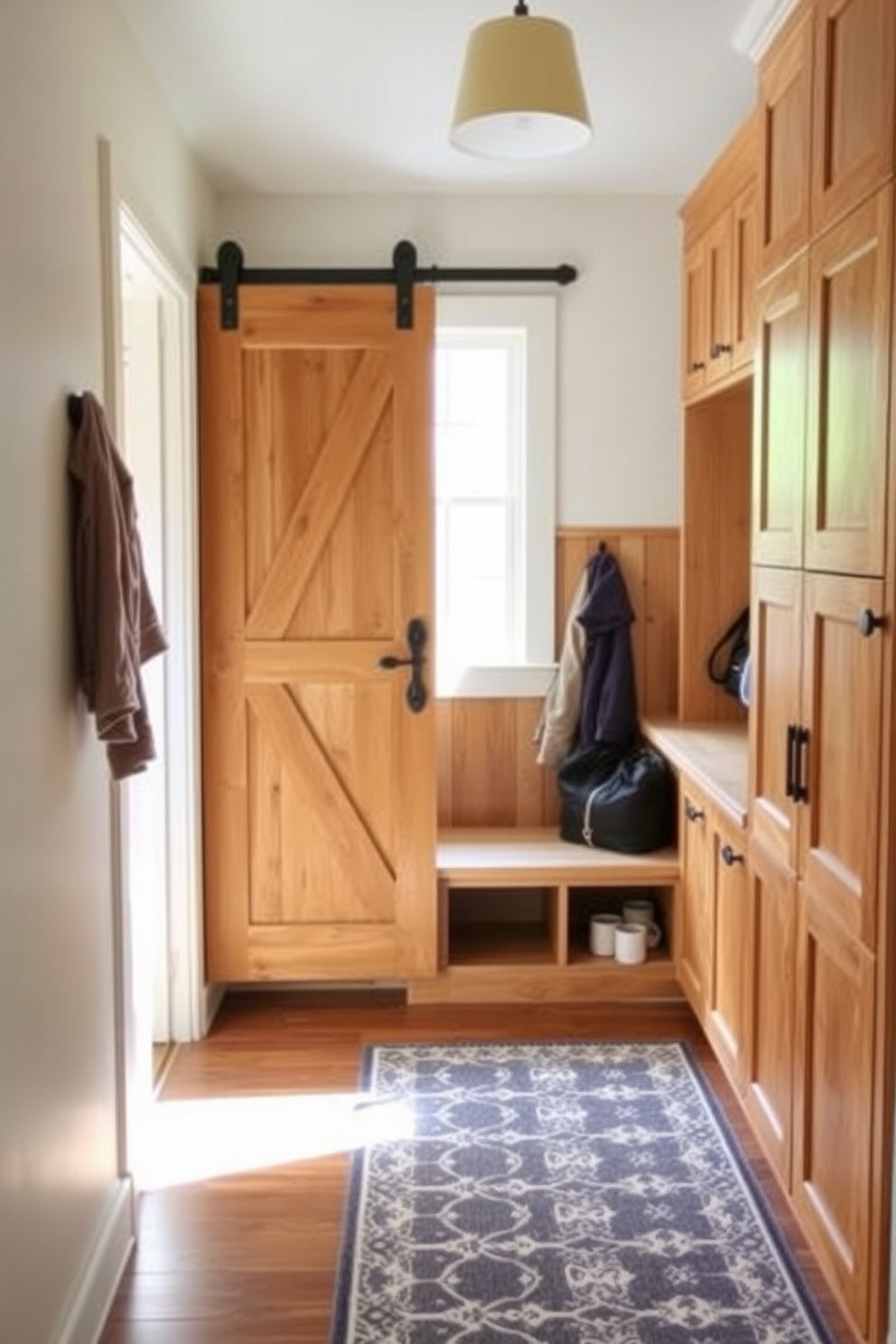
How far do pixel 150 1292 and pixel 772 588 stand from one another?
183cm

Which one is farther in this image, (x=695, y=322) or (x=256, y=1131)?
(x=695, y=322)

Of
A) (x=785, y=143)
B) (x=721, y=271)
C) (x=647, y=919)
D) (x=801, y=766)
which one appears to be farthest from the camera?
(x=647, y=919)

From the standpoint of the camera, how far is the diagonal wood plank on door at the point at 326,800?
376 cm

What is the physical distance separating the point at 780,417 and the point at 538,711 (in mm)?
1789

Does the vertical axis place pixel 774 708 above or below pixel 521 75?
below

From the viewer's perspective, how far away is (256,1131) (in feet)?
9.95

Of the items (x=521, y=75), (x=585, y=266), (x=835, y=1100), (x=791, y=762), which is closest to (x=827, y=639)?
(x=791, y=762)

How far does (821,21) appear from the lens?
2248 mm

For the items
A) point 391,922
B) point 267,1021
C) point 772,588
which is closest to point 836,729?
point 772,588

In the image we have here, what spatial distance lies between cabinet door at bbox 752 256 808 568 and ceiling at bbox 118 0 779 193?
654 mm

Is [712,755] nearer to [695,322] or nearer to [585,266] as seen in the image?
[695,322]

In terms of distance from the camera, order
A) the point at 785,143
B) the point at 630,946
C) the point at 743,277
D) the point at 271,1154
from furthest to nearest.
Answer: the point at 630,946 < the point at 743,277 < the point at 271,1154 < the point at 785,143

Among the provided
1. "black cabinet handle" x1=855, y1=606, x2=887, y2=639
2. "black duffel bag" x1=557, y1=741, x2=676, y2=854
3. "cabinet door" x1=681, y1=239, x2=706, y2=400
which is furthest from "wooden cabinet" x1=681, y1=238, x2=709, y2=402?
"black cabinet handle" x1=855, y1=606, x2=887, y2=639

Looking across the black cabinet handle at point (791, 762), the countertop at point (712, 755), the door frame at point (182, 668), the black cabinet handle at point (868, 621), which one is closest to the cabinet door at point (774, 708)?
the black cabinet handle at point (791, 762)
